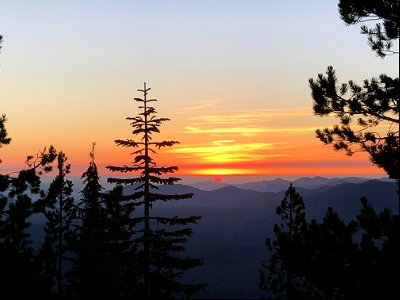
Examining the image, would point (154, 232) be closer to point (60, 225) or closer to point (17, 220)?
point (17, 220)

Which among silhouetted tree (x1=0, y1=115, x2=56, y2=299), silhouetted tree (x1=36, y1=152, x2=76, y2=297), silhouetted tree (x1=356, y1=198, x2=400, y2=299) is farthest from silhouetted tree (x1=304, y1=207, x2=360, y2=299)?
silhouetted tree (x1=36, y1=152, x2=76, y2=297)

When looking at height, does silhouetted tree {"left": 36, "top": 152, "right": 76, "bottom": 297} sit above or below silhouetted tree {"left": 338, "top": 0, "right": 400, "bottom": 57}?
below

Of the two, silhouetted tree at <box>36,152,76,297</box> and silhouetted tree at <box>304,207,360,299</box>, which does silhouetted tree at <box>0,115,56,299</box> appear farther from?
silhouetted tree at <box>36,152,76,297</box>

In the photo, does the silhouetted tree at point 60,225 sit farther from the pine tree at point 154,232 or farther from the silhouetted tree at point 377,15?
the silhouetted tree at point 377,15

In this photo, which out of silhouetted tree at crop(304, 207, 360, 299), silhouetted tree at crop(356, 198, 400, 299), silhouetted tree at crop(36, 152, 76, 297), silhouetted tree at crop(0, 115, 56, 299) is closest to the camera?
silhouetted tree at crop(356, 198, 400, 299)

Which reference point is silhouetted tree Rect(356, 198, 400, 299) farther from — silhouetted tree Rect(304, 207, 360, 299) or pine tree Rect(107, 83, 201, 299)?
pine tree Rect(107, 83, 201, 299)

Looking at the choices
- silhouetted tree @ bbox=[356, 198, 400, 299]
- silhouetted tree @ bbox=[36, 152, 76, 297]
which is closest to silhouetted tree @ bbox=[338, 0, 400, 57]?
silhouetted tree @ bbox=[356, 198, 400, 299]

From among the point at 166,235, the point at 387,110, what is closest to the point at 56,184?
the point at 166,235

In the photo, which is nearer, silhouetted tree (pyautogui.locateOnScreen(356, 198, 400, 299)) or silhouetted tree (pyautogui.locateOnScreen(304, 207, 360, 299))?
silhouetted tree (pyautogui.locateOnScreen(356, 198, 400, 299))

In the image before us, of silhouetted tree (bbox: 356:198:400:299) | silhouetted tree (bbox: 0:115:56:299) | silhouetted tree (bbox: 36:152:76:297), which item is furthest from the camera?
silhouetted tree (bbox: 36:152:76:297)

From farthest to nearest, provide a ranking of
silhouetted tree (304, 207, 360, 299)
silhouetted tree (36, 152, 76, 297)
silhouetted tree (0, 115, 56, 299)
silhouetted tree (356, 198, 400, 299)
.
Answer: silhouetted tree (36, 152, 76, 297) < silhouetted tree (0, 115, 56, 299) < silhouetted tree (304, 207, 360, 299) < silhouetted tree (356, 198, 400, 299)

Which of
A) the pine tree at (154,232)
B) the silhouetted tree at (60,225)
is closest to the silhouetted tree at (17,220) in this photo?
the pine tree at (154,232)

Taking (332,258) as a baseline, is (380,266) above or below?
below

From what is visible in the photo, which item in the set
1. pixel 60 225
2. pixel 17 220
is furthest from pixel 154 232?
pixel 60 225
